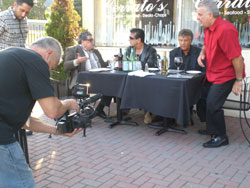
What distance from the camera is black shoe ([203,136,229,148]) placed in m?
4.13

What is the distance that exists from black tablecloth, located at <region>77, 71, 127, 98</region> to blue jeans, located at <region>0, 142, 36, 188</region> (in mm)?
2928

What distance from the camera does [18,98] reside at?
1.74 m

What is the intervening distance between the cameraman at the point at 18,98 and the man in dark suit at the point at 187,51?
3.53m

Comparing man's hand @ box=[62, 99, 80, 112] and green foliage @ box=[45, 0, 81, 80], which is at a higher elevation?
green foliage @ box=[45, 0, 81, 80]

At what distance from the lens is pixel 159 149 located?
409 cm

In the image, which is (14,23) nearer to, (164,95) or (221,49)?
(164,95)

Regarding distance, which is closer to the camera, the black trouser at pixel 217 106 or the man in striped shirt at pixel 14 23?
the black trouser at pixel 217 106

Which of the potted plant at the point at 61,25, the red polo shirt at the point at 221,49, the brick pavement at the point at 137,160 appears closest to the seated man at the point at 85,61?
the brick pavement at the point at 137,160

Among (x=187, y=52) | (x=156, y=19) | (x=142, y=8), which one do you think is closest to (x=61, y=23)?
(x=142, y=8)

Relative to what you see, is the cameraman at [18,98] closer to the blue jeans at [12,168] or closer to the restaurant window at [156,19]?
the blue jeans at [12,168]

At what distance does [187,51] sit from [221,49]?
1254 mm

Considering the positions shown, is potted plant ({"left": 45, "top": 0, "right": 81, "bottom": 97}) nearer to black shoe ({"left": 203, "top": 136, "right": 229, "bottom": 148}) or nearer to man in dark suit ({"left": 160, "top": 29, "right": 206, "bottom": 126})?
man in dark suit ({"left": 160, "top": 29, "right": 206, "bottom": 126})

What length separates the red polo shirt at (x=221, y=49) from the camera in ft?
12.2

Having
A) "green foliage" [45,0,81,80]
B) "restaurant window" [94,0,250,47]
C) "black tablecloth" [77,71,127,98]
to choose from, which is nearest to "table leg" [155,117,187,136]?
"black tablecloth" [77,71,127,98]
